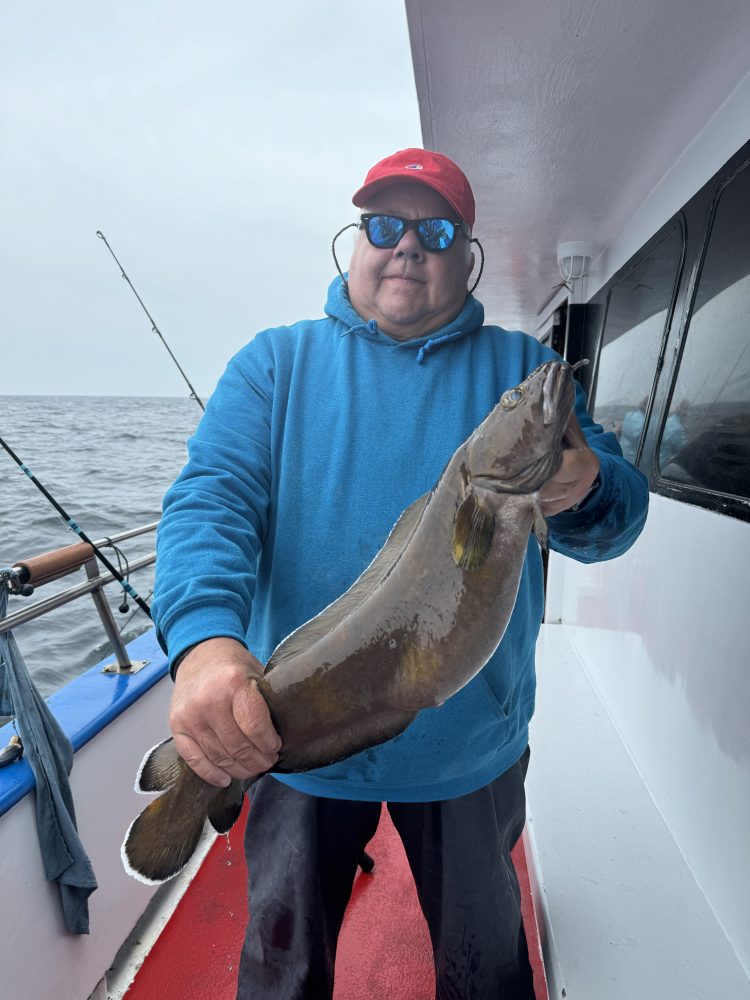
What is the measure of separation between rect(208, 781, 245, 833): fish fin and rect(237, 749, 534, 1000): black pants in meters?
0.58

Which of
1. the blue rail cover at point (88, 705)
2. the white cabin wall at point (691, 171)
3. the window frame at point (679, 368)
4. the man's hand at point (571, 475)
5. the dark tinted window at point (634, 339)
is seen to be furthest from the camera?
the dark tinted window at point (634, 339)

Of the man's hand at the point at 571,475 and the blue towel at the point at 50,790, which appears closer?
the man's hand at the point at 571,475

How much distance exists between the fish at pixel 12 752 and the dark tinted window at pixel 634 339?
3.55m

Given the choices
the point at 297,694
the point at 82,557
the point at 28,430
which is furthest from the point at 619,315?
the point at 28,430

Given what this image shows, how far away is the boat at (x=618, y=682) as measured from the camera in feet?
7.77

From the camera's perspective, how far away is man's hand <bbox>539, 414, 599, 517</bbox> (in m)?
1.52

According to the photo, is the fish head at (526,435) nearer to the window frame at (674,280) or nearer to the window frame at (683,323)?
the window frame at (683,323)

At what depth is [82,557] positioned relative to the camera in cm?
320

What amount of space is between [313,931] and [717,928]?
150cm

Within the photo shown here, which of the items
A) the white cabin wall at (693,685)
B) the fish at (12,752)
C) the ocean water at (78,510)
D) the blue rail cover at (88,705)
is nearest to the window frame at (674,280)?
the white cabin wall at (693,685)

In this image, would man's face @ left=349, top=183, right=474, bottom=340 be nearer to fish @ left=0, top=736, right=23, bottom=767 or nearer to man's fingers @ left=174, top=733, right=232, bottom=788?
man's fingers @ left=174, top=733, right=232, bottom=788

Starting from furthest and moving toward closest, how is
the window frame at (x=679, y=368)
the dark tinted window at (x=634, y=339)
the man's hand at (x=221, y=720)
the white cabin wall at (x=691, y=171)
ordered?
the dark tinted window at (x=634, y=339) < the white cabin wall at (x=691, y=171) < the window frame at (x=679, y=368) < the man's hand at (x=221, y=720)

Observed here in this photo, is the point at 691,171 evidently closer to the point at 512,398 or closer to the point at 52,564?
the point at 512,398

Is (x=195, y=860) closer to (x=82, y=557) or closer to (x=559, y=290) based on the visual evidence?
(x=82, y=557)
